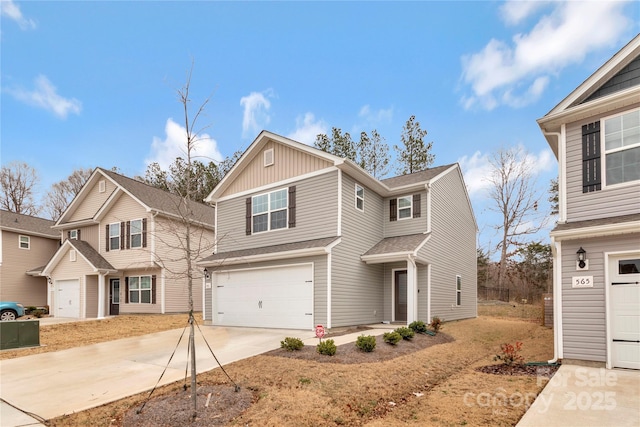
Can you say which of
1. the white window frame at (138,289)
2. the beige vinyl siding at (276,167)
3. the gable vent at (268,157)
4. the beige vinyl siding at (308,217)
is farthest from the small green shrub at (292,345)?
the white window frame at (138,289)

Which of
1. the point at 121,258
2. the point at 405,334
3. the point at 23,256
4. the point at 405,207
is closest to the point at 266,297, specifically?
A: the point at 405,334

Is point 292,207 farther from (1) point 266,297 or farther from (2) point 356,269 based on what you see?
(1) point 266,297

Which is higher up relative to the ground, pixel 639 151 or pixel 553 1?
pixel 553 1

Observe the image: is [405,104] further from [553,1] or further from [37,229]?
[37,229]

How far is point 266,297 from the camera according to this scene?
13688mm

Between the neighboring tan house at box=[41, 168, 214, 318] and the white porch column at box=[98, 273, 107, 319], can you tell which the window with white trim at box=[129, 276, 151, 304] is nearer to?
the neighboring tan house at box=[41, 168, 214, 318]

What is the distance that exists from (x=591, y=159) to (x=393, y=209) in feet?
26.9

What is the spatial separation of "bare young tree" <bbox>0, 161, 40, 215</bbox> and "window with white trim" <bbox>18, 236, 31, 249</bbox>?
11.6 metres

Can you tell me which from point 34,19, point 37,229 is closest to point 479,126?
point 34,19

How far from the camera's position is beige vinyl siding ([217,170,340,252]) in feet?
42.2

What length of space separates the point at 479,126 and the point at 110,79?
69.2 ft

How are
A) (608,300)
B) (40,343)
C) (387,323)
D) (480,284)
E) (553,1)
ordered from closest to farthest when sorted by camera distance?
(608,300)
(40,343)
(553,1)
(387,323)
(480,284)

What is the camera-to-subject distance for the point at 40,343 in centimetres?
1212

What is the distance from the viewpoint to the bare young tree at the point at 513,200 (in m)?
27.1
